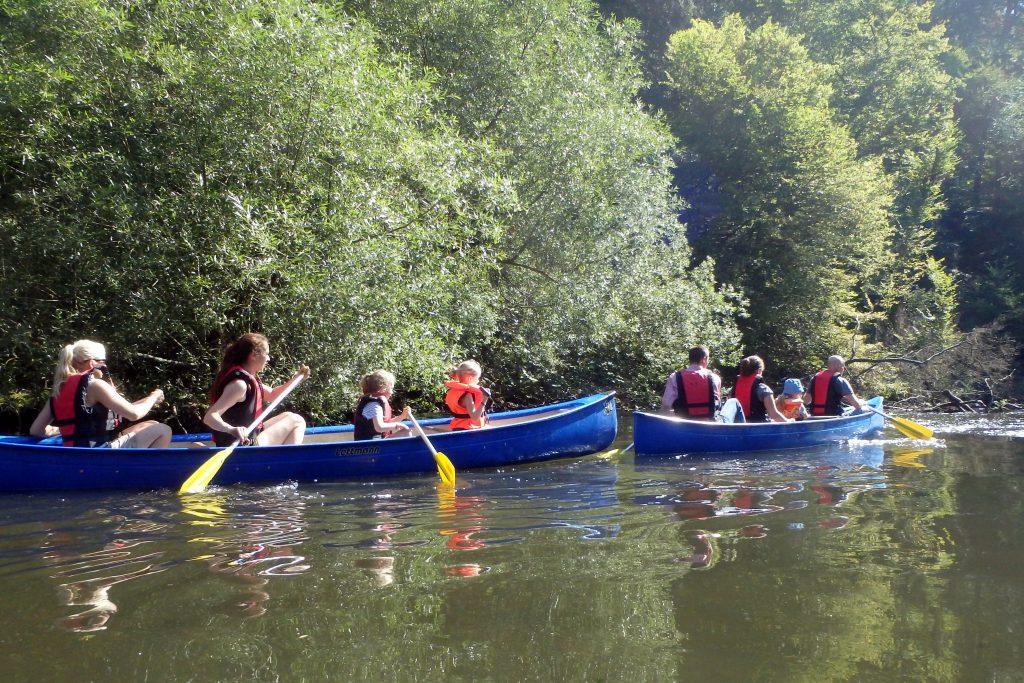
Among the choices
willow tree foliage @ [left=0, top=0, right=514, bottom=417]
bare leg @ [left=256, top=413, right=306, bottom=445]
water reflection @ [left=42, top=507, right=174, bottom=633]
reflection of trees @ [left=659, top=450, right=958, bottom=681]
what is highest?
willow tree foliage @ [left=0, top=0, right=514, bottom=417]

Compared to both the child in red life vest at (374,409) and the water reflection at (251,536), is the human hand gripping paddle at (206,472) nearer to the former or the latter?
the water reflection at (251,536)

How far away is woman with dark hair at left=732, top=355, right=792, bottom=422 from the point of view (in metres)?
9.50

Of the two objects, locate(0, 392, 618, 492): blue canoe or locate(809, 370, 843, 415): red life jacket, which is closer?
locate(0, 392, 618, 492): blue canoe

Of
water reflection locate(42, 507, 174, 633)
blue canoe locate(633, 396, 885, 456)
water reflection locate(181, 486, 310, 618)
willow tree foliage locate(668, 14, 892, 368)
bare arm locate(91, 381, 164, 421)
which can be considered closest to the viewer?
water reflection locate(42, 507, 174, 633)

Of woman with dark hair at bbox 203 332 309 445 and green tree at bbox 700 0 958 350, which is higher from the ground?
green tree at bbox 700 0 958 350

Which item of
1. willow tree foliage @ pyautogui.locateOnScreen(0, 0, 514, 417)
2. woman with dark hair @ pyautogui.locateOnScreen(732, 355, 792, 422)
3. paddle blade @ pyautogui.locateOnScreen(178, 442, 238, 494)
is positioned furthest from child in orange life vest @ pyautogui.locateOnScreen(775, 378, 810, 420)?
paddle blade @ pyautogui.locateOnScreen(178, 442, 238, 494)

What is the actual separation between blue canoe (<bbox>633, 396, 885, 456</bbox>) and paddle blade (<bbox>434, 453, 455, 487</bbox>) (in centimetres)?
216

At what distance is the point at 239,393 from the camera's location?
6852mm

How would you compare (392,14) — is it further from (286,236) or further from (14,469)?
(14,469)

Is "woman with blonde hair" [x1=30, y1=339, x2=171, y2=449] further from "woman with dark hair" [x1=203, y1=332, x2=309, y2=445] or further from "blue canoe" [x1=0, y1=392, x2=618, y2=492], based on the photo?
"woman with dark hair" [x1=203, y1=332, x2=309, y2=445]

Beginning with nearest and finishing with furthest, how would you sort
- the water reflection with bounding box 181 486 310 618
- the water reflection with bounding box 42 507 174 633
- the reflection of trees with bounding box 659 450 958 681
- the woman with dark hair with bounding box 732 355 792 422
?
the reflection of trees with bounding box 659 450 958 681 → the water reflection with bounding box 42 507 174 633 → the water reflection with bounding box 181 486 310 618 → the woman with dark hair with bounding box 732 355 792 422

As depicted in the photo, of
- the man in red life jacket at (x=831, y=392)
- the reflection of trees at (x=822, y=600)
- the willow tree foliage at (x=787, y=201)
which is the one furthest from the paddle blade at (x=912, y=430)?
the willow tree foliage at (x=787, y=201)

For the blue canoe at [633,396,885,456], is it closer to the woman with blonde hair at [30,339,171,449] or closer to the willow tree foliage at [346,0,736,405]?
the willow tree foliage at [346,0,736,405]

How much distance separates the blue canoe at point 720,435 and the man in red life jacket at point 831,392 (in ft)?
2.02
